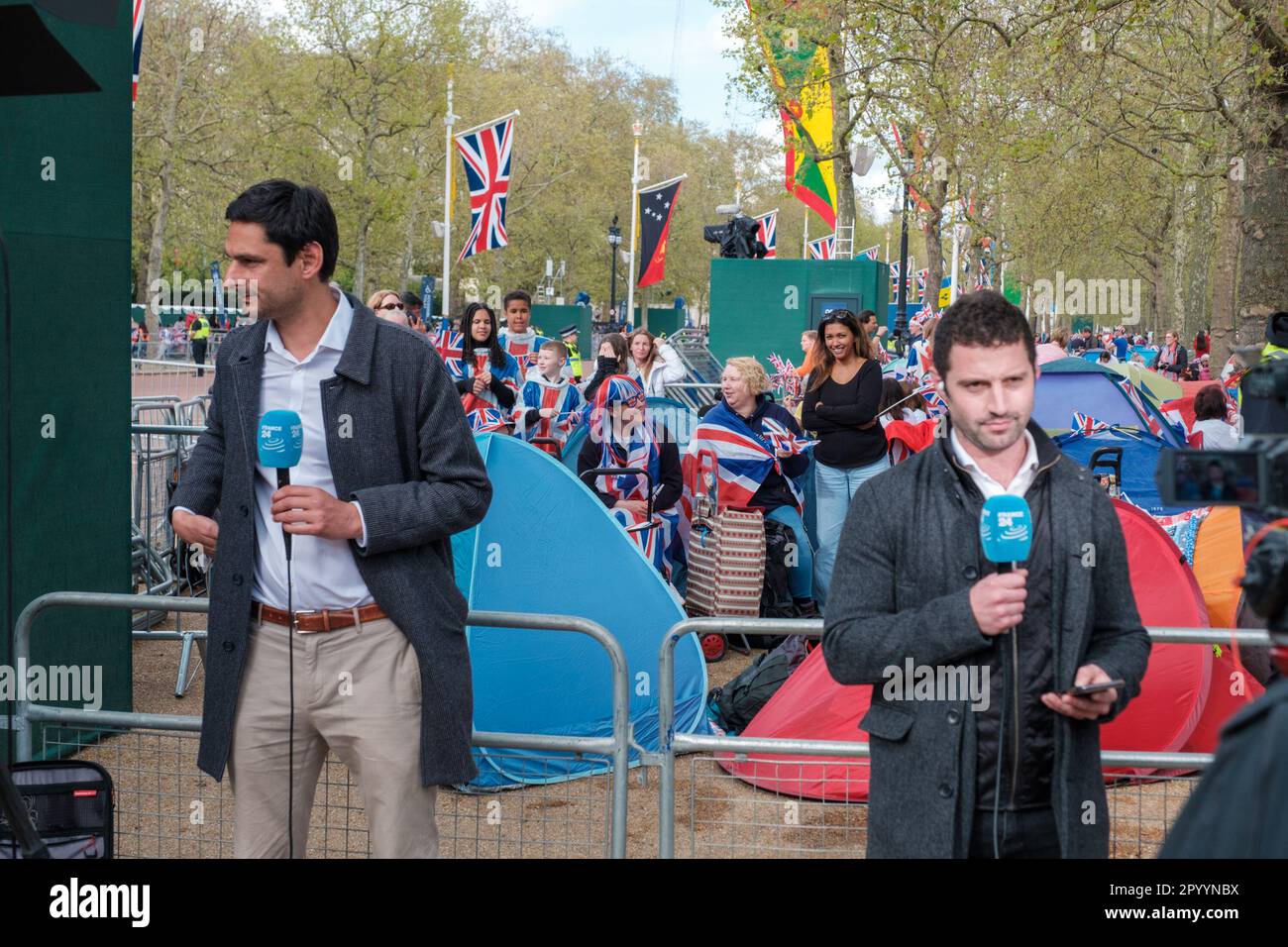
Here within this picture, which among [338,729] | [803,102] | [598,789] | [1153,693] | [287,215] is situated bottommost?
[598,789]

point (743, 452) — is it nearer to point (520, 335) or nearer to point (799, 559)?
point (799, 559)

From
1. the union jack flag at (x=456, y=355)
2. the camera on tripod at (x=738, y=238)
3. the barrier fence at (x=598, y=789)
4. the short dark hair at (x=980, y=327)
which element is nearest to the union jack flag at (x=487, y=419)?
the union jack flag at (x=456, y=355)

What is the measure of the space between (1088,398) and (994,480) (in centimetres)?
1182

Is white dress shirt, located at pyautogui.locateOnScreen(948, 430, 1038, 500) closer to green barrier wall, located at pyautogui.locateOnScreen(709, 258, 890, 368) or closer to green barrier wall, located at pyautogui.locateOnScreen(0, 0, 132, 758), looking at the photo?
green barrier wall, located at pyautogui.locateOnScreen(0, 0, 132, 758)

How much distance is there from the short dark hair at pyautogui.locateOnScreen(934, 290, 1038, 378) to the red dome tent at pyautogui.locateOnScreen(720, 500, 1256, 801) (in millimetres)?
3452

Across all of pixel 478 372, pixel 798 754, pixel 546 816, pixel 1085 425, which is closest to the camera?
pixel 798 754

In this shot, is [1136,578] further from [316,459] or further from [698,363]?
[698,363]

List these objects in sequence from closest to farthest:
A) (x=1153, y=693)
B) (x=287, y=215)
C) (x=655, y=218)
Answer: (x=287, y=215), (x=1153, y=693), (x=655, y=218)

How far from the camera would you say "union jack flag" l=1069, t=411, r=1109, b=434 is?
12702 millimetres

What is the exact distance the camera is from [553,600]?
22.7 ft

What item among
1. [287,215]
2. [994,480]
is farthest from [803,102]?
[994,480]

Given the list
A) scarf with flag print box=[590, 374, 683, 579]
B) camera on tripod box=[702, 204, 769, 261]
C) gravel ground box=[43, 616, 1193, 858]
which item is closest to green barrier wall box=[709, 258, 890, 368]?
camera on tripod box=[702, 204, 769, 261]

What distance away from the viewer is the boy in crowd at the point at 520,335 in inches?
478
